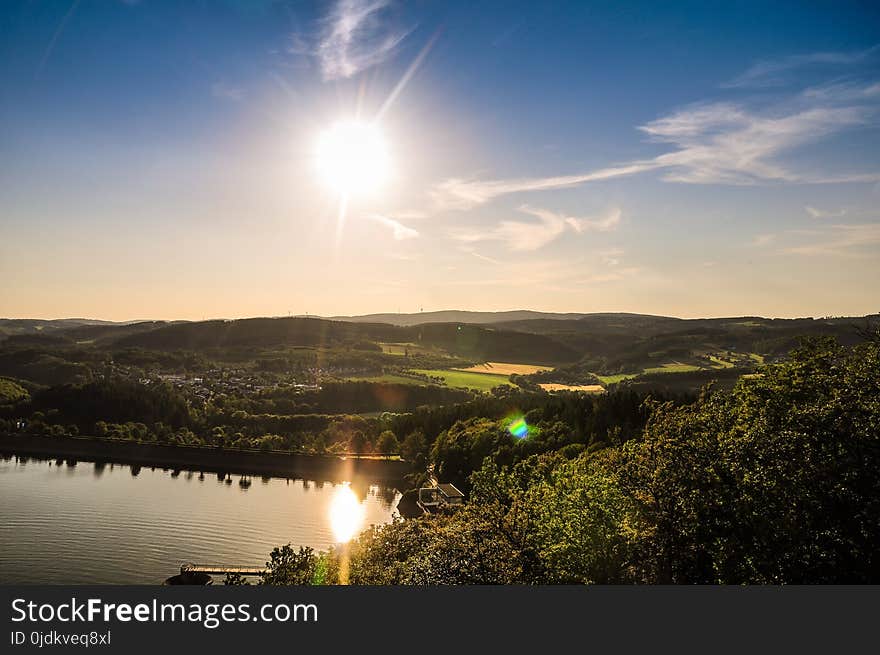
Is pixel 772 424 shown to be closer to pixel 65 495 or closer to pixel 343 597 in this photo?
pixel 343 597

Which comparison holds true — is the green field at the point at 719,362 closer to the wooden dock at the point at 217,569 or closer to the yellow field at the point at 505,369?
the yellow field at the point at 505,369

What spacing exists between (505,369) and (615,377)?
3898cm

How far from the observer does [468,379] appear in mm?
140500

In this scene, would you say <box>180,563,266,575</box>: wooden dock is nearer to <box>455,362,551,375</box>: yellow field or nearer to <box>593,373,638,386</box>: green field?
<box>593,373,638,386</box>: green field

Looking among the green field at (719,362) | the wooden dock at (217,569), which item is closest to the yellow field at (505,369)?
the green field at (719,362)

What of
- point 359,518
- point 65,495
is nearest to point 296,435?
point 65,495

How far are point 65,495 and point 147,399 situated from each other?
48.2 metres

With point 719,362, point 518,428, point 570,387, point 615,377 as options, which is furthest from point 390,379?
point 518,428

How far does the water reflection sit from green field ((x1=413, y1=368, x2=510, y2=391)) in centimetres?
7020

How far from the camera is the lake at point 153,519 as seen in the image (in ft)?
117

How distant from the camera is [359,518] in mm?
48406

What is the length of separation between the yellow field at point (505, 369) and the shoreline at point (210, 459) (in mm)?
84111

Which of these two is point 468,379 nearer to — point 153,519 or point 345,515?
point 345,515

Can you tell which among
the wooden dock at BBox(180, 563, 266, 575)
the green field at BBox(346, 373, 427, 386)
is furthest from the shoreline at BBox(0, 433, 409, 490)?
the green field at BBox(346, 373, 427, 386)
